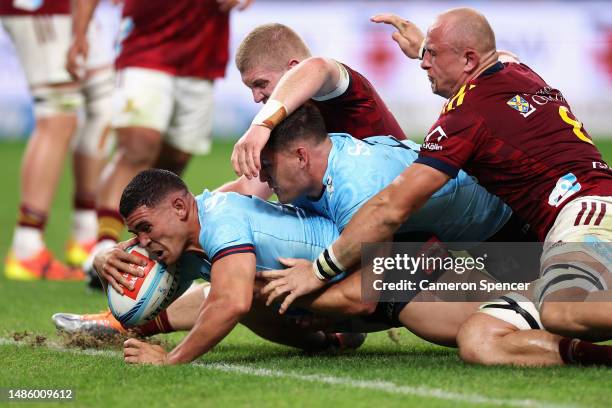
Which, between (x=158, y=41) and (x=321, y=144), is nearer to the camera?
(x=321, y=144)

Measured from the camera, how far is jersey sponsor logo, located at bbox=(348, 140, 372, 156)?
4938 mm

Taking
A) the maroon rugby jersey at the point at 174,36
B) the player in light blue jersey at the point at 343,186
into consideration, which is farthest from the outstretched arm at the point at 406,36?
the maroon rugby jersey at the point at 174,36

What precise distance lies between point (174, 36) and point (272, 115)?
3430mm

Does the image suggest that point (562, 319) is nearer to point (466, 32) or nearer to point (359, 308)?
point (359, 308)

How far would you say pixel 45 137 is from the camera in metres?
8.52

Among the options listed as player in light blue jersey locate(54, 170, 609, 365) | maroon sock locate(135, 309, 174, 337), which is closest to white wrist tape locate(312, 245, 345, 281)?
player in light blue jersey locate(54, 170, 609, 365)

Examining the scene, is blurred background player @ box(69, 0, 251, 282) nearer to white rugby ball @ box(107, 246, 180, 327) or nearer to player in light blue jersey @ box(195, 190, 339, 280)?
white rugby ball @ box(107, 246, 180, 327)

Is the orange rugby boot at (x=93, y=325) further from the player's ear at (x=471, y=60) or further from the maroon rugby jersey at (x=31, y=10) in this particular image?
the maroon rugby jersey at (x=31, y=10)

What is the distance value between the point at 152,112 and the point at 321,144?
3071mm

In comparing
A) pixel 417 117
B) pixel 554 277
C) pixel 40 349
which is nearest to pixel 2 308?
pixel 40 349

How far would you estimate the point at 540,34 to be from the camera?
59.3ft

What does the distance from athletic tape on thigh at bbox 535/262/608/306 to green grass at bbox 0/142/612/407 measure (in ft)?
1.03

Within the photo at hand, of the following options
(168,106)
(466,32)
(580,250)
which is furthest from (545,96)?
(168,106)

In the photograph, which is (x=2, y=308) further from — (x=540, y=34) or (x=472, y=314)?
(x=540, y=34)
